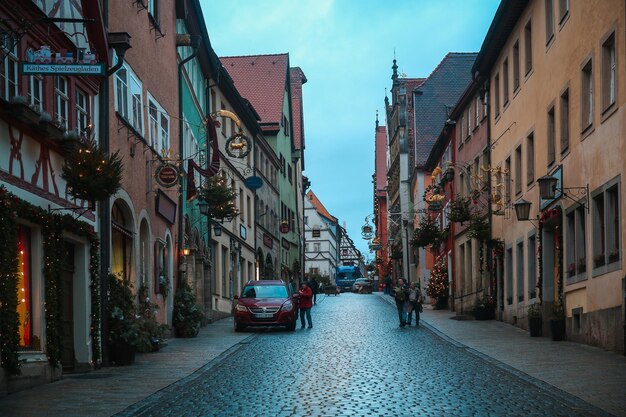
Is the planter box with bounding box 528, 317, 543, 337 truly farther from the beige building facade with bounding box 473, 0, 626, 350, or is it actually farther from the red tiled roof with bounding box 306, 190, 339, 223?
Answer: the red tiled roof with bounding box 306, 190, 339, 223

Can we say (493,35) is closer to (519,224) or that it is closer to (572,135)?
(519,224)

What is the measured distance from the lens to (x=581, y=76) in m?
23.8

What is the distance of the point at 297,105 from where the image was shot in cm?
8262

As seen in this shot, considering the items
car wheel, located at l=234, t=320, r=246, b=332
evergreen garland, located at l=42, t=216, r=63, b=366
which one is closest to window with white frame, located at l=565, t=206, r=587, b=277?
car wheel, located at l=234, t=320, r=246, b=332

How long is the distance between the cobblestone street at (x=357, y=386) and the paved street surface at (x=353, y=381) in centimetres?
2

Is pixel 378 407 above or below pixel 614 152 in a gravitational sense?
below

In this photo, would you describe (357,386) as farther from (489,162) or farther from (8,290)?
(489,162)

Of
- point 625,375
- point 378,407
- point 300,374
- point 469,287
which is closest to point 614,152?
point 625,375

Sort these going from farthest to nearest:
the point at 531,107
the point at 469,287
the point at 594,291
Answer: the point at 469,287, the point at 531,107, the point at 594,291

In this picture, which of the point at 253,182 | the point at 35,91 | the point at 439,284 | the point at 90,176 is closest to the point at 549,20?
the point at 90,176

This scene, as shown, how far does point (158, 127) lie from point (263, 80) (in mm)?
39530

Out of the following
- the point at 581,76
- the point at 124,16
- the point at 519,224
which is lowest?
the point at 519,224

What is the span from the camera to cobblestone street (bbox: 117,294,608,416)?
1257cm

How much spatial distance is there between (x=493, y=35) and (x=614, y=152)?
13.3 m
